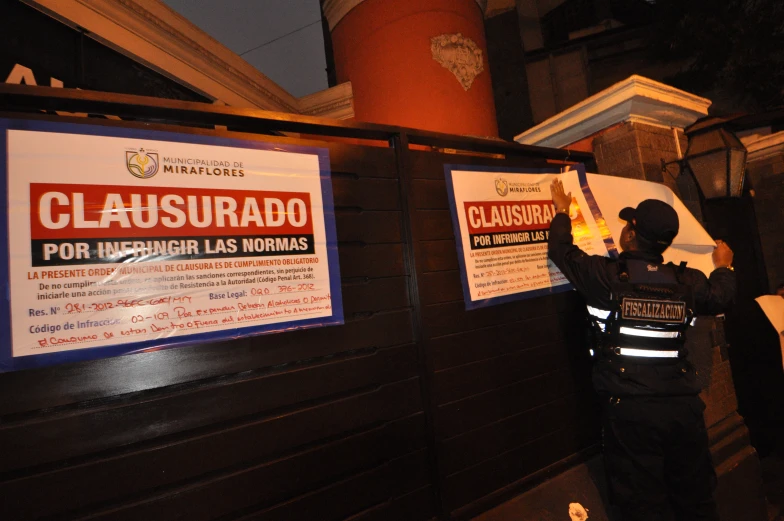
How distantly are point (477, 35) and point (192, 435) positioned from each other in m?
7.45

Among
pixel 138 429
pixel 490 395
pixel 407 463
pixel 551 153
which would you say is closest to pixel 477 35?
pixel 551 153

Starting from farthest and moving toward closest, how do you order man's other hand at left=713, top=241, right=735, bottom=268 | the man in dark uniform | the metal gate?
man's other hand at left=713, top=241, right=735, bottom=268 < the man in dark uniform < the metal gate

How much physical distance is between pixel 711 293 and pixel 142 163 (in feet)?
12.0

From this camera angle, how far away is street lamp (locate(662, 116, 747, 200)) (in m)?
3.90

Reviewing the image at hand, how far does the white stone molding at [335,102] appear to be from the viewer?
7.16 metres

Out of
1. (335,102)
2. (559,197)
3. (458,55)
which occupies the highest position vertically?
(458,55)

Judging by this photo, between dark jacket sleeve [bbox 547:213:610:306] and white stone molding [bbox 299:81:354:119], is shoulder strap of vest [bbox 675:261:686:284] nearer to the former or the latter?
dark jacket sleeve [bbox 547:213:610:306]

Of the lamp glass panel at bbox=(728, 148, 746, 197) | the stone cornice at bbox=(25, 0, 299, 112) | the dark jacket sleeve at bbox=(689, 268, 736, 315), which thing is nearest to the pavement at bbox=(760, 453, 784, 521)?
the dark jacket sleeve at bbox=(689, 268, 736, 315)

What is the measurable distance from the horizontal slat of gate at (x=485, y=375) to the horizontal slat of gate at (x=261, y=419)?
18 centimetres

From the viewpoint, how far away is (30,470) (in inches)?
68.4

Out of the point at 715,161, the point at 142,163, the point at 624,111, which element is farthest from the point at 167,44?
the point at 715,161

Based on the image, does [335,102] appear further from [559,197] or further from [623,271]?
[623,271]

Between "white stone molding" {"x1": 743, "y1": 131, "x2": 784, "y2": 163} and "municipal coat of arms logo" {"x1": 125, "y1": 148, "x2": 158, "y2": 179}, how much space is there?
920 centimetres

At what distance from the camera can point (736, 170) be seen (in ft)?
12.8
